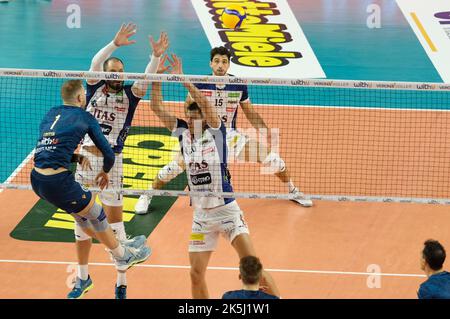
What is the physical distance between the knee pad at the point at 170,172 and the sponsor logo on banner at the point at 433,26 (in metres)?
8.87

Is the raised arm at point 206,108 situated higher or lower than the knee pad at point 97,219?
higher

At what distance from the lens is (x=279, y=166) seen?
1658 centimetres

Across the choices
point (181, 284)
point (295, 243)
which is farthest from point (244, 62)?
point (181, 284)

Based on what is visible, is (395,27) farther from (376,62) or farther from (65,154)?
(65,154)

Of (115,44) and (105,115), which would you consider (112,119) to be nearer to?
(105,115)

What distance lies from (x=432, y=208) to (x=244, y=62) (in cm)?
818

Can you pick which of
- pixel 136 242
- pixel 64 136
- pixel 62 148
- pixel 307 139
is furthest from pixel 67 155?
pixel 307 139

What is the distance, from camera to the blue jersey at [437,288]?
32.9 ft

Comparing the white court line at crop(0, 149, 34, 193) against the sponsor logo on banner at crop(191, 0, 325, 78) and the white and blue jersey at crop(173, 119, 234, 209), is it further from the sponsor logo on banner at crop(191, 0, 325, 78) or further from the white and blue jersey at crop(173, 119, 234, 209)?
the sponsor logo on banner at crop(191, 0, 325, 78)

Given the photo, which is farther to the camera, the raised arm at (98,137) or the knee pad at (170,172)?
the knee pad at (170,172)

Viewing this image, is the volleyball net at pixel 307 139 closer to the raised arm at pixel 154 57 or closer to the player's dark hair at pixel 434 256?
the raised arm at pixel 154 57

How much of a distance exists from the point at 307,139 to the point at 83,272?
24.4 feet

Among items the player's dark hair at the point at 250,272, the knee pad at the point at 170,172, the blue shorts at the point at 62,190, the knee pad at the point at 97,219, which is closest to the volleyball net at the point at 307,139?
the knee pad at the point at 170,172

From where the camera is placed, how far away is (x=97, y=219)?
1223cm
